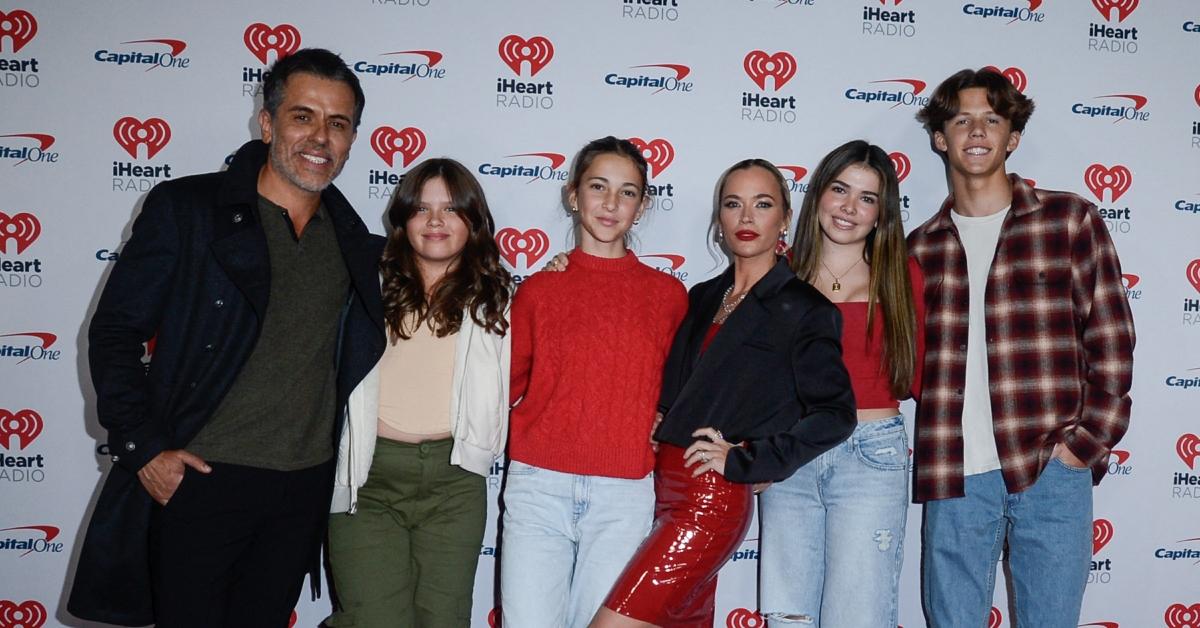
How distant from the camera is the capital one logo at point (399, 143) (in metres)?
3.49

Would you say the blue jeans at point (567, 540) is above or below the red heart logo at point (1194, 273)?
below

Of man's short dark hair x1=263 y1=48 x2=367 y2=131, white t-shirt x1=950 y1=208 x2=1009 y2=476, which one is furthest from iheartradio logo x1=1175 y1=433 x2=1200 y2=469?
man's short dark hair x1=263 y1=48 x2=367 y2=131

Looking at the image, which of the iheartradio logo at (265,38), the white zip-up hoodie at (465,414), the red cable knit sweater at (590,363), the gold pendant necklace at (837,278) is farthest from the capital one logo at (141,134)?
the gold pendant necklace at (837,278)

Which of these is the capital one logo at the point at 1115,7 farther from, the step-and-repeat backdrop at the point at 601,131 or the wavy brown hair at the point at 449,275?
the wavy brown hair at the point at 449,275

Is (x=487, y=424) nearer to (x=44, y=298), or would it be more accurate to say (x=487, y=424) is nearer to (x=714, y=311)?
(x=714, y=311)

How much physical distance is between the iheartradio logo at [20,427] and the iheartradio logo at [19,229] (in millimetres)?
664

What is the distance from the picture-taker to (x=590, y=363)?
9.20ft

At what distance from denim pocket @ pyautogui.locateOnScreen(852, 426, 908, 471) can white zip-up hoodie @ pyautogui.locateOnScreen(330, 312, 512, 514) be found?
3.99 feet

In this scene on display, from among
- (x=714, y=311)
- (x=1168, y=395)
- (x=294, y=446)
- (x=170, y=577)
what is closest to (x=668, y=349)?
(x=714, y=311)

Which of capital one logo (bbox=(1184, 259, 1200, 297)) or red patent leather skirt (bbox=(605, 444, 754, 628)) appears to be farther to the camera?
capital one logo (bbox=(1184, 259, 1200, 297))

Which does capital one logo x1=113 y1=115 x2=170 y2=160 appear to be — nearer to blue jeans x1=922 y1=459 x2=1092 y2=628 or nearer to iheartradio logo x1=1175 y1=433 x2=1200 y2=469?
blue jeans x1=922 y1=459 x2=1092 y2=628

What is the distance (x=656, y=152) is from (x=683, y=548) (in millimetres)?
1769

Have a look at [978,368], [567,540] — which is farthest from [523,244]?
[978,368]

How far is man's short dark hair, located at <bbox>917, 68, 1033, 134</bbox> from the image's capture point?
316cm
